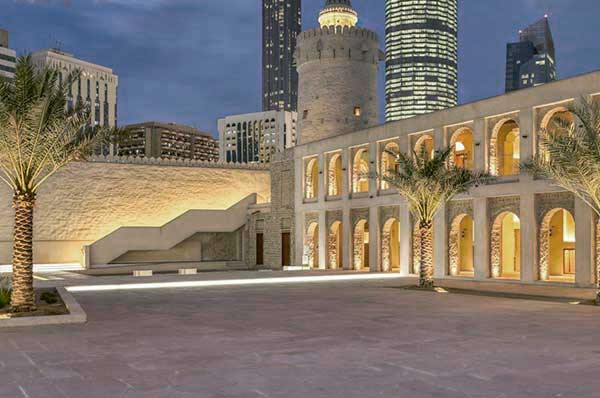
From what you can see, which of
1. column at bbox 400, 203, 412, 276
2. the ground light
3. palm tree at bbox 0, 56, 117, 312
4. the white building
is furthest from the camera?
the white building

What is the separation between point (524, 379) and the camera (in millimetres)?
8453

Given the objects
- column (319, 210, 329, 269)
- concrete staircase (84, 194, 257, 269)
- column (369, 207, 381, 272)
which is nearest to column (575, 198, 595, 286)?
column (369, 207, 381, 272)

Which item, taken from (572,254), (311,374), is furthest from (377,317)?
(572,254)

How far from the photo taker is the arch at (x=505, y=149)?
28125 mm

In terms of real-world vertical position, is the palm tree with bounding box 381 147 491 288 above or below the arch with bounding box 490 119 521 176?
below

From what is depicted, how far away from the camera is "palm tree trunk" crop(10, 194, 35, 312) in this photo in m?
15.6

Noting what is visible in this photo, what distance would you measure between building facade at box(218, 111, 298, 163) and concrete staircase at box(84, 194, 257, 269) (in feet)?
397

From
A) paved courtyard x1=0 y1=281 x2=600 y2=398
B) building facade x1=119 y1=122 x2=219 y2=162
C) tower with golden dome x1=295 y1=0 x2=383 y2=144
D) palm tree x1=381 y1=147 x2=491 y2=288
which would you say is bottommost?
paved courtyard x1=0 y1=281 x2=600 y2=398

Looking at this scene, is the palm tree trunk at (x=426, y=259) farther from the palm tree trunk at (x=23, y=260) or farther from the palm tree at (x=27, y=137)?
the palm tree trunk at (x=23, y=260)

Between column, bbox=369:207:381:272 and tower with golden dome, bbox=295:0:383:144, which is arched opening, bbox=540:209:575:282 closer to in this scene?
column, bbox=369:207:381:272

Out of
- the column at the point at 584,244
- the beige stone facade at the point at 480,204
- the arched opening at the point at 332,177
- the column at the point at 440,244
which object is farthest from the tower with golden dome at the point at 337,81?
the column at the point at 584,244

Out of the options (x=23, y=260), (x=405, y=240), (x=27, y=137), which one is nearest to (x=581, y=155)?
(x=27, y=137)

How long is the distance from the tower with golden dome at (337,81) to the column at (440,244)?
13.1 meters

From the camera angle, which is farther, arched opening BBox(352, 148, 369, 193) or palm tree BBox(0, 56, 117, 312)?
arched opening BBox(352, 148, 369, 193)
